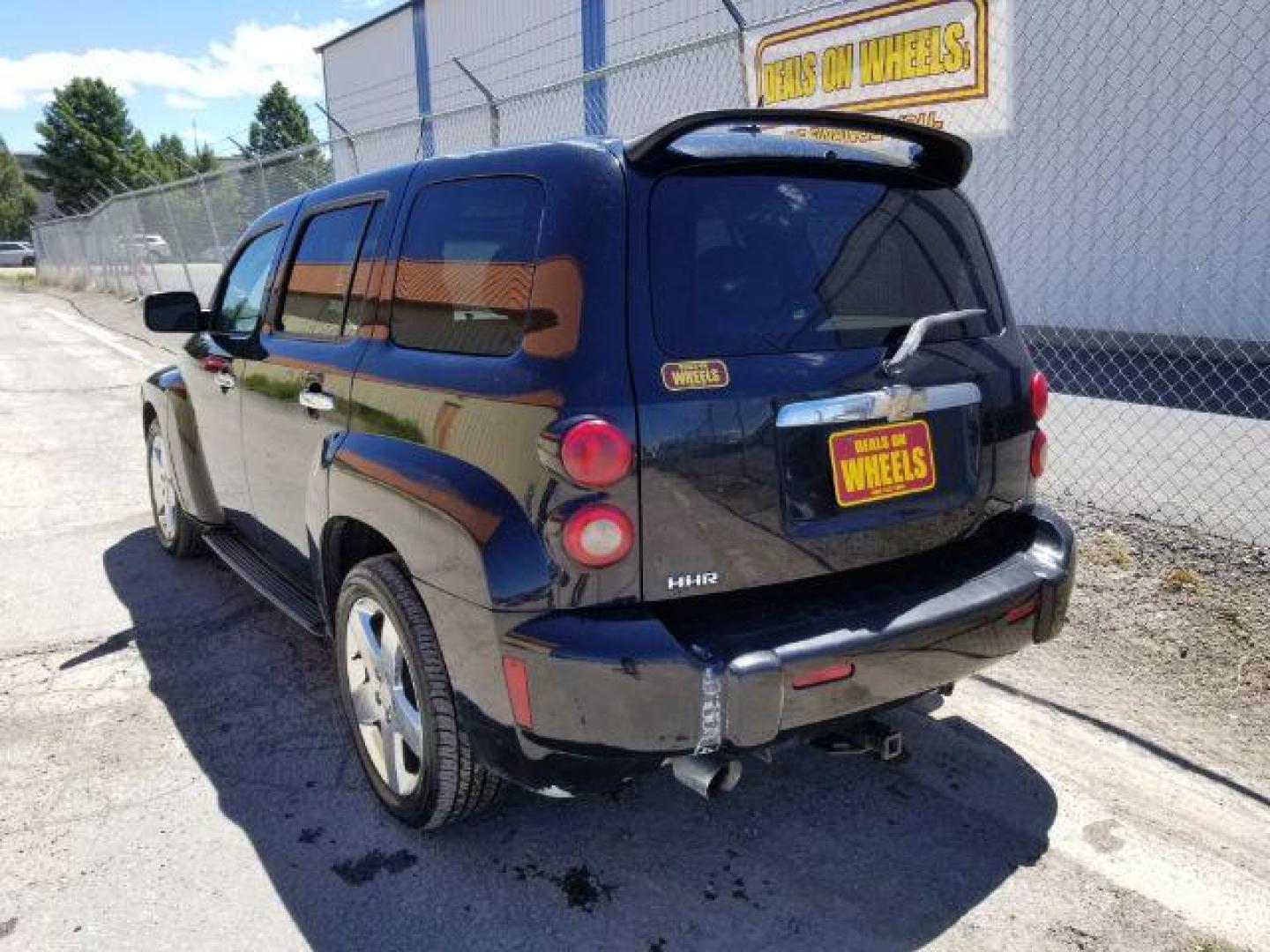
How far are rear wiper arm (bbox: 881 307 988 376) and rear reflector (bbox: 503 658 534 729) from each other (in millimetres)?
1145

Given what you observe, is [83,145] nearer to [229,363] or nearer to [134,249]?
[134,249]

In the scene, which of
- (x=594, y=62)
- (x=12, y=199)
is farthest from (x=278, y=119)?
(x=594, y=62)

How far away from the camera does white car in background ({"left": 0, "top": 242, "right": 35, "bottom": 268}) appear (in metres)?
54.8

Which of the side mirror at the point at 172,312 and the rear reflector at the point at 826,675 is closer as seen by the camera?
the rear reflector at the point at 826,675

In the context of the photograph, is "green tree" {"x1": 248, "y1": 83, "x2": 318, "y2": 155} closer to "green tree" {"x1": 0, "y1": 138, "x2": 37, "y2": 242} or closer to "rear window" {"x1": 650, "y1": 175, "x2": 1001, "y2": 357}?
"green tree" {"x1": 0, "y1": 138, "x2": 37, "y2": 242}

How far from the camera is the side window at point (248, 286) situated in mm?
3879

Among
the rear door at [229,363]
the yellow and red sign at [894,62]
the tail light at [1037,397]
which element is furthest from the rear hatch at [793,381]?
the yellow and red sign at [894,62]

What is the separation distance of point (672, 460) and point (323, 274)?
1.75m

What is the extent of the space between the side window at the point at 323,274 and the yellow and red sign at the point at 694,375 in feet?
4.47

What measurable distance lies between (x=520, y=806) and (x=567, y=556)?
1.13 metres

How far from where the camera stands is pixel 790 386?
2283 mm

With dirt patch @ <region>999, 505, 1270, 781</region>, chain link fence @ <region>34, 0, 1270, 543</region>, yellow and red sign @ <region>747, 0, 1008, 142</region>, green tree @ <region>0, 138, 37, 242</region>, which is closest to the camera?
dirt patch @ <region>999, 505, 1270, 781</region>

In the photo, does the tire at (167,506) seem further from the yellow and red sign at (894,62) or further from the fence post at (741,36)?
the fence post at (741,36)

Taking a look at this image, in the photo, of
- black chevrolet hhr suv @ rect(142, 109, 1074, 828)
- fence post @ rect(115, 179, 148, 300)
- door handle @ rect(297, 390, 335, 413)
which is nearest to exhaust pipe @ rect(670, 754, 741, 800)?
black chevrolet hhr suv @ rect(142, 109, 1074, 828)
